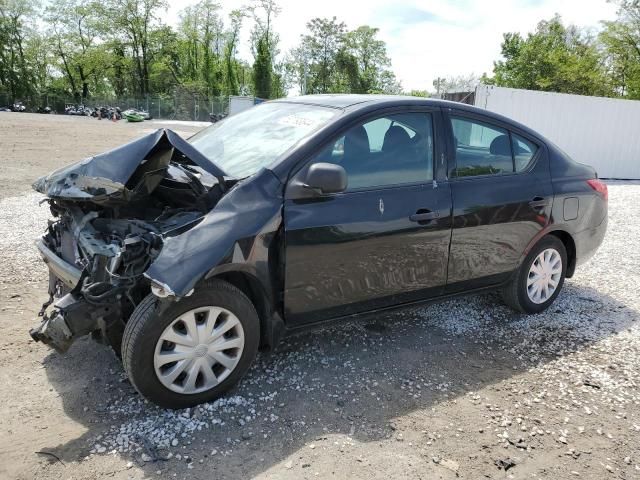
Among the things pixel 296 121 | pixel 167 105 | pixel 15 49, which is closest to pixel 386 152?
pixel 296 121

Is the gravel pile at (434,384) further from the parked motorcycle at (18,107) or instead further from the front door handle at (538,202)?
the parked motorcycle at (18,107)

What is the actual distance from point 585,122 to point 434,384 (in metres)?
13.8

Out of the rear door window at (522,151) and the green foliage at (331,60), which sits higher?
the green foliage at (331,60)

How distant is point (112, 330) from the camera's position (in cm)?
295

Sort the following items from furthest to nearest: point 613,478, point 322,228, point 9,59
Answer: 1. point 9,59
2. point 322,228
3. point 613,478

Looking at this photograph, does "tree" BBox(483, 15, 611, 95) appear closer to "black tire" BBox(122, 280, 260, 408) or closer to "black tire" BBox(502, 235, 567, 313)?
"black tire" BBox(502, 235, 567, 313)

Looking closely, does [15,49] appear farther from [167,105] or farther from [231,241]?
[231,241]

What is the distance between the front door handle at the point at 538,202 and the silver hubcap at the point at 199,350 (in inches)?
103

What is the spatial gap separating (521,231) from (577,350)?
3.37ft

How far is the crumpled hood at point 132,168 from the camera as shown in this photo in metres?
3.08

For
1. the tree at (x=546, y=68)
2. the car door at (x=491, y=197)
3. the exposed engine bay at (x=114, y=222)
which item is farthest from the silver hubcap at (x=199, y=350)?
the tree at (x=546, y=68)

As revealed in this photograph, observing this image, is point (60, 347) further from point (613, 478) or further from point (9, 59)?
point (9, 59)

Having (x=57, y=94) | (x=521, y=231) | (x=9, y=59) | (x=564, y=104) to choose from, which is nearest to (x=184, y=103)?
(x=57, y=94)

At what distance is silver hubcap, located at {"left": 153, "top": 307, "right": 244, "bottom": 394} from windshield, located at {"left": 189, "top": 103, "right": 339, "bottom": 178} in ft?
3.06
